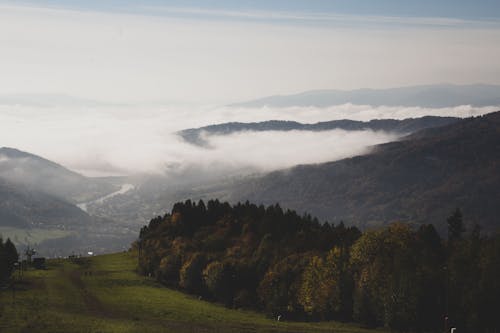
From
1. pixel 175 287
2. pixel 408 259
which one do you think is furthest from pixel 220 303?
pixel 408 259

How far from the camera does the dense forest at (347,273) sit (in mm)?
99250

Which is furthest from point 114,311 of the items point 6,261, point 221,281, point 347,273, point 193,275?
point 6,261

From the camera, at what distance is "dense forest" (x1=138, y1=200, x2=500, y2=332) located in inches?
3907

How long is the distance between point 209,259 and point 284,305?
3884 centimetres

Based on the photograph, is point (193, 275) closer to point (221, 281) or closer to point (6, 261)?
point (221, 281)

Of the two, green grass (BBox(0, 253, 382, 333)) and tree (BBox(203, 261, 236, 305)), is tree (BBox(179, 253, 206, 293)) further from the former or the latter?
tree (BBox(203, 261, 236, 305))

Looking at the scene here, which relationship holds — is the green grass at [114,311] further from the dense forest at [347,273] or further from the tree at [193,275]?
the dense forest at [347,273]

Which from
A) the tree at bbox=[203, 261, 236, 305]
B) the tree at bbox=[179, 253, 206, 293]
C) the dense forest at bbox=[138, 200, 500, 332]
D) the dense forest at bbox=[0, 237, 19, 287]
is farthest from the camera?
the tree at bbox=[179, 253, 206, 293]

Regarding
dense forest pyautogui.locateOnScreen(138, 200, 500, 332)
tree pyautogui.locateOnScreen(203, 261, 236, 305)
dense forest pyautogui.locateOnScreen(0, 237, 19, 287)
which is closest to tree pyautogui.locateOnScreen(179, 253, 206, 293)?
dense forest pyautogui.locateOnScreen(138, 200, 500, 332)

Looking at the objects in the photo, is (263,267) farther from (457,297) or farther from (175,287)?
(457,297)

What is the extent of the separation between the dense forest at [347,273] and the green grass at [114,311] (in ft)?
18.5

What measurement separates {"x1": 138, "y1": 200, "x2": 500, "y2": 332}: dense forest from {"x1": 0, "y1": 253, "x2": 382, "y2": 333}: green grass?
18.5 ft

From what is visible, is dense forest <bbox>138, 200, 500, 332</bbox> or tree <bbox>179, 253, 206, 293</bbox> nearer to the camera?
dense forest <bbox>138, 200, 500, 332</bbox>

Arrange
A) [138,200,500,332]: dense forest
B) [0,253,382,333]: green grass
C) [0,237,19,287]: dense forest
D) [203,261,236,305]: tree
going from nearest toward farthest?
[0,253,382,333]: green grass, [138,200,500,332]: dense forest, [0,237,19,287]: dense forest, [203,261,236,305]: tree
